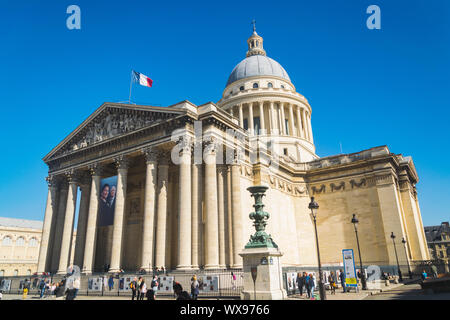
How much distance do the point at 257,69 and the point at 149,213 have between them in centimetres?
3906

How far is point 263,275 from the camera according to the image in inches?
611

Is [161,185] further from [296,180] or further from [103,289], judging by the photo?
[296,180]

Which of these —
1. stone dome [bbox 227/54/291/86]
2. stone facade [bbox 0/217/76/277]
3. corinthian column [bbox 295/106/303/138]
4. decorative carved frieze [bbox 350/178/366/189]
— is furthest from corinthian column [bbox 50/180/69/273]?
stone facade [bbox 0/217/76/277]

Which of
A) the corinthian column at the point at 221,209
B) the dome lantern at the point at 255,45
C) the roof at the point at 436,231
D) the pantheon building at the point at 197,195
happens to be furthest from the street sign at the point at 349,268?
the roof at the point at 436,231

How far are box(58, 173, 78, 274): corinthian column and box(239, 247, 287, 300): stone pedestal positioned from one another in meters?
24.3

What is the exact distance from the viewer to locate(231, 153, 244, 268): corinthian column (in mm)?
27125

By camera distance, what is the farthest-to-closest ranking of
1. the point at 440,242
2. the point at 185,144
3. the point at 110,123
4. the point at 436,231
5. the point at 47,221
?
the point at 436,231 < the point at 440,242 < the point at 47,221 < the point at 110,123 < the point at 185,144

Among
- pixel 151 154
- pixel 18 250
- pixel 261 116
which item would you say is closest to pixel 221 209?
pixel 151 154

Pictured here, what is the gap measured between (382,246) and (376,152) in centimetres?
1063

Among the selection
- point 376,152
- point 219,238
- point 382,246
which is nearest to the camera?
point 219,238

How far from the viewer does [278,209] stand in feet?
125

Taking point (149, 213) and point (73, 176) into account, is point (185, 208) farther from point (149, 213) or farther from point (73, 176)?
point (73, 176)

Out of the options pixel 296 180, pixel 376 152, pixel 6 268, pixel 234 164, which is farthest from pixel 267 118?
pixel 6 268

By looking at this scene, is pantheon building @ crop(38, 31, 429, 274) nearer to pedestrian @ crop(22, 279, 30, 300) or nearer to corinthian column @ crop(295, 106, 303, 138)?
pedestrian @ crop(22, 279, 30, 300)
